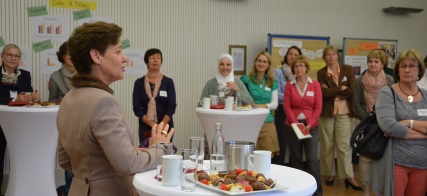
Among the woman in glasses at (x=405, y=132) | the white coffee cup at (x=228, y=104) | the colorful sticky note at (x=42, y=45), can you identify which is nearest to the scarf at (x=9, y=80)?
the colorful sticky note at (x=42, y=45)

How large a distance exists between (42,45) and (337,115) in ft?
11.8

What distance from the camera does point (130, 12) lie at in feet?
18.9

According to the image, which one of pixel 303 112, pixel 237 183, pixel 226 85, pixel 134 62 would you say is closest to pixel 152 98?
pixel 226 85

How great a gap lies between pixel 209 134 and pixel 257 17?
2.82 meters

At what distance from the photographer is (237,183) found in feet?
5.83

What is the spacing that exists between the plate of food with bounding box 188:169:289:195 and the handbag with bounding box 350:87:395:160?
1.65m

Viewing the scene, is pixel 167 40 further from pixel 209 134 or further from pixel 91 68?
pixel 91 68

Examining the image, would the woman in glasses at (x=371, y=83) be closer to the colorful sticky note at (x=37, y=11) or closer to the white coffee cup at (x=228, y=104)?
the white coffee cup at (x=228, y=104)

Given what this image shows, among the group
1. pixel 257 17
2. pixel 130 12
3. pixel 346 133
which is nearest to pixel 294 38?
pixel 257 17

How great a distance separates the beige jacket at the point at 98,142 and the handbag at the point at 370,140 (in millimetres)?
1874

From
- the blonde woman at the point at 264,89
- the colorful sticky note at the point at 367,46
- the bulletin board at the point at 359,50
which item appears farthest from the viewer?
the colorful sticky note at the point at 367,46

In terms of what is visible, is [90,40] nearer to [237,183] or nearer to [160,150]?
[160,150]

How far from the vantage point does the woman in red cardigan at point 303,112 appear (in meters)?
4.55

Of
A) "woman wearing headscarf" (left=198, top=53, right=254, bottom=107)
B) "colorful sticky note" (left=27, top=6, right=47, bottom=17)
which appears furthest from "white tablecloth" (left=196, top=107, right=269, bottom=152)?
"colorful sticky note" (left=27, top=6, right=47, bottom=17)
